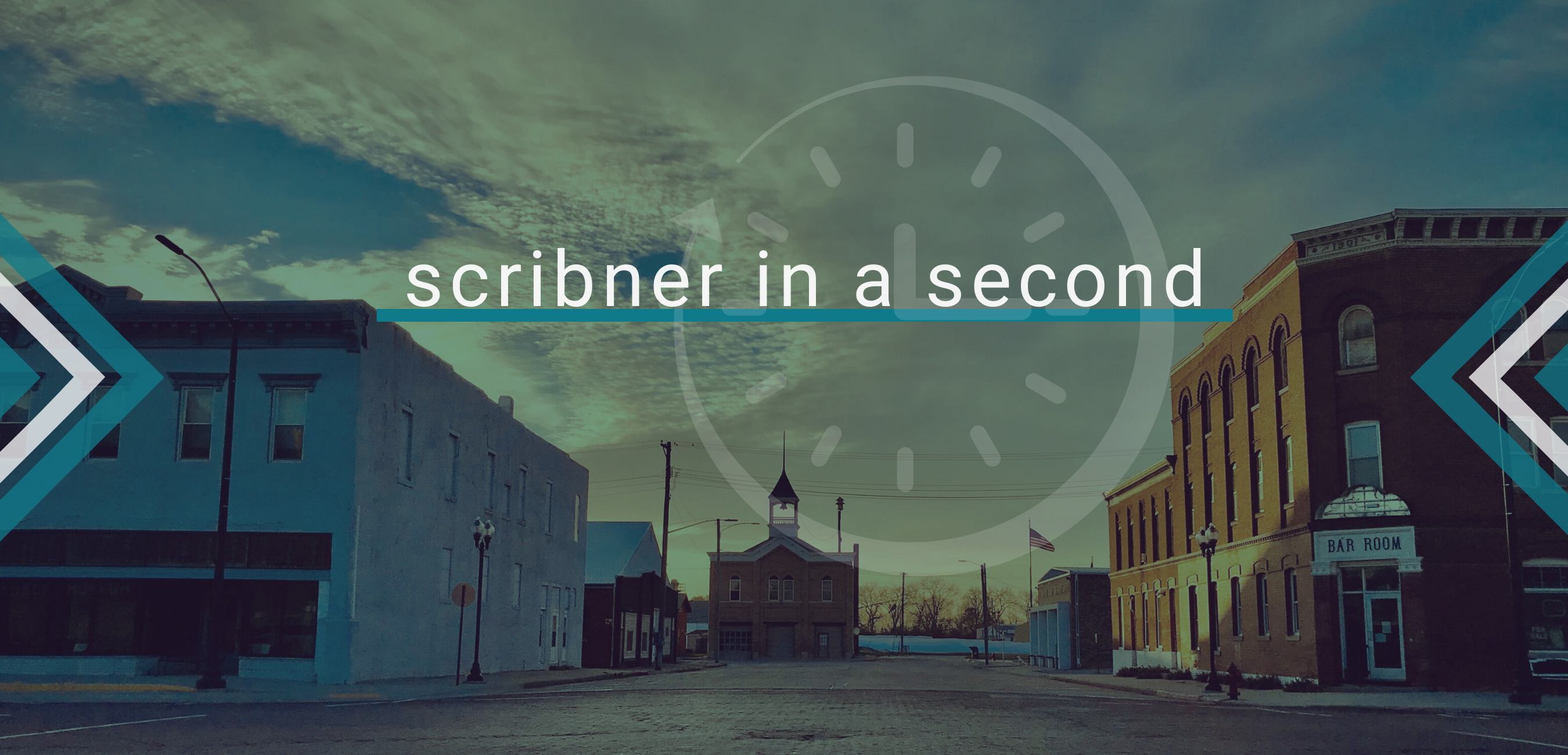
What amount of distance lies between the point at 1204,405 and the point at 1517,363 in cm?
1382

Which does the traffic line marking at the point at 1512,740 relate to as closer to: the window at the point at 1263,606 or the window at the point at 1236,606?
the window at the point at 1263,606

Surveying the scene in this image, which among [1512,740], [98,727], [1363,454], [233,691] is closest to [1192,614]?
[1363,454]

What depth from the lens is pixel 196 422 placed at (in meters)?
31.0

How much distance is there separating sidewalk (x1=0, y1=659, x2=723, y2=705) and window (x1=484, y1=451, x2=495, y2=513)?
8779 millimetres

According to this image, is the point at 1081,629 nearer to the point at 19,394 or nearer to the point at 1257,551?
the point at 1257,551

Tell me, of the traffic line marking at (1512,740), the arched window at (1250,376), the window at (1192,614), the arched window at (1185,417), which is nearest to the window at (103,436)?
the traffic line marking at (1512,740)

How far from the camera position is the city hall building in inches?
1226

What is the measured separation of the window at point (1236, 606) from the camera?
40.5 metres

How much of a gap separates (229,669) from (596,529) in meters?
33.1

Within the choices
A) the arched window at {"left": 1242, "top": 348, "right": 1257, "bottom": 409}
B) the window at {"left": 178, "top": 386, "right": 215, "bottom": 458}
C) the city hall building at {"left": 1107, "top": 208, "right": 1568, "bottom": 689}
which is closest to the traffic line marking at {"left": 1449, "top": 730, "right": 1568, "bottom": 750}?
the city hall building at {"left": 1107, "top": 208, "right": 1568, "bottom": 689}

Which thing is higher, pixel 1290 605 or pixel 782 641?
pixel 1290 605

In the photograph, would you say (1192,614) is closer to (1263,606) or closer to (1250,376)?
(1263,606)

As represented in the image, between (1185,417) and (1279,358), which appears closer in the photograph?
(1279,358)

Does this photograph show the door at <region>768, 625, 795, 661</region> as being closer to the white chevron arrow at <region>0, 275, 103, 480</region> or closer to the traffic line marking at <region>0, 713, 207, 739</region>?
the white chevron arrow at <region>0, 275, 103, 480</region>
